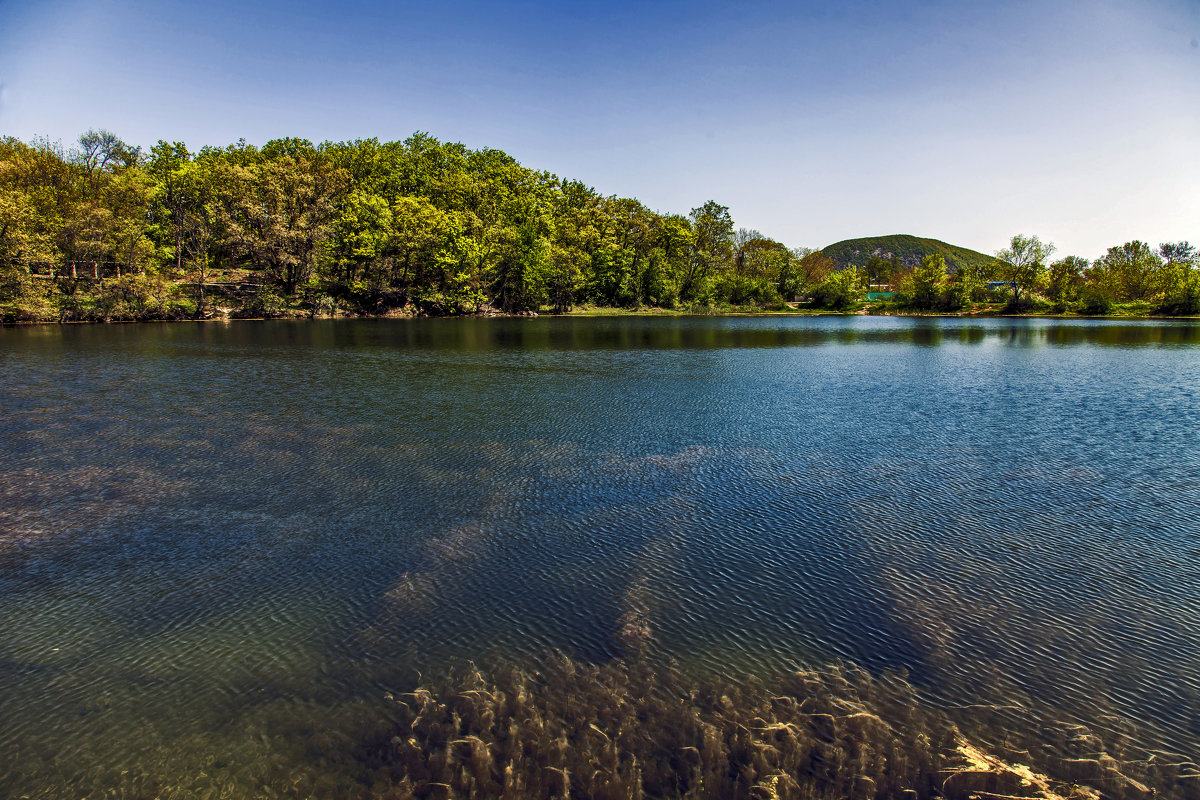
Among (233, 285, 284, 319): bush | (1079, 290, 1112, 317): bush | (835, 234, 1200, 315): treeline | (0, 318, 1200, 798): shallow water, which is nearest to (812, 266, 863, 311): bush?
(835, 234, 1200, 315): treeline

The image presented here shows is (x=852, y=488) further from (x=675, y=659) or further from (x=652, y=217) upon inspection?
(x=652, y=217)

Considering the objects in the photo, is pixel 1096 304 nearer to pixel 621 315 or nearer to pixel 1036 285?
pixel 1036 285

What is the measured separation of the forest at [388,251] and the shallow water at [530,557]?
4471cm

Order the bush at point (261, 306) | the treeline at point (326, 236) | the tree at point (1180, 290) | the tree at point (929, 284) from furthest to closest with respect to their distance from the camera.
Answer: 1. the tree at point (929, 284)
2. the tree at point (1180, 290)
3. the bush at point (261, 306)
4. the treeline at point (326, 236)

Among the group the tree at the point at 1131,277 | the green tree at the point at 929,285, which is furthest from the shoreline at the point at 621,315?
the tree at the point at 1131,277

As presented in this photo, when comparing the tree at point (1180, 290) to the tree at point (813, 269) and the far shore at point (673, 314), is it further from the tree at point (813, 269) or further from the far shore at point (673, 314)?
the tree at point (813, 269)

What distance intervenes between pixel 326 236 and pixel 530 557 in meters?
68.0

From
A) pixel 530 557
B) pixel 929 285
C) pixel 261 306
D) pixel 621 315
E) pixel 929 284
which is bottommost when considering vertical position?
pixel 530 557

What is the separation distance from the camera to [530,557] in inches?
347

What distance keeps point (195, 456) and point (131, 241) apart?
187ft

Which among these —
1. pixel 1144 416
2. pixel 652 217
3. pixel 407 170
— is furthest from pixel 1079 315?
pixel 407 170

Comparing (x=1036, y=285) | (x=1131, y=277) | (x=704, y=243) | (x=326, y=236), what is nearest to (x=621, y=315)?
(x=704, y=243)

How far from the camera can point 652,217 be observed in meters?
95.5

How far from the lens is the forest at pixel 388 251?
176 feet
